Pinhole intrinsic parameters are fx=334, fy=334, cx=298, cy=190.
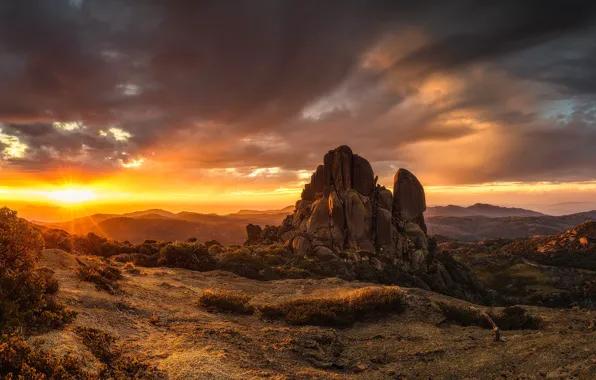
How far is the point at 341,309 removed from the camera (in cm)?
1881

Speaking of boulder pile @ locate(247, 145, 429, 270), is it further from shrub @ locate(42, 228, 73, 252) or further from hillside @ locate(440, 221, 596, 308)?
shrub @ locate(42, 228, 73, 252)

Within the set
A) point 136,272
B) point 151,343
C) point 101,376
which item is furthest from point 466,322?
point 136,272

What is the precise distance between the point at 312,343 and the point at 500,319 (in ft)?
37.2

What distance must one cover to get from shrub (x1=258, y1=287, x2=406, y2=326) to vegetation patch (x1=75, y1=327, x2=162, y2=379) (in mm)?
8757

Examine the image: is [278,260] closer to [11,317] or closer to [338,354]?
[338,354]

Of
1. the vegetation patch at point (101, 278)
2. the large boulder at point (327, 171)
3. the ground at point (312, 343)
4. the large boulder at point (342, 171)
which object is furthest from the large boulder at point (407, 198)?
the vegetation patch at point (101, 278)

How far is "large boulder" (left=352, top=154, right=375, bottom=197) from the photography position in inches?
2470

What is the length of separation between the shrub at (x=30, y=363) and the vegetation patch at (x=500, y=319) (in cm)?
1769

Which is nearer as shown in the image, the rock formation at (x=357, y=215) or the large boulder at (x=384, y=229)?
the rock formation at (x=357, y=215)

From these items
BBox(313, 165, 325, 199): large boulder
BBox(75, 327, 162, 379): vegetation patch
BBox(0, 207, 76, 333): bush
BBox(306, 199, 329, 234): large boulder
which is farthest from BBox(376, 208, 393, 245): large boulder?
BBox(75, 327, 162, 379): vegetation patch

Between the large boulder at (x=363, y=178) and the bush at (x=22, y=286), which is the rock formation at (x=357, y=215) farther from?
the bush at (x=22, y=286)

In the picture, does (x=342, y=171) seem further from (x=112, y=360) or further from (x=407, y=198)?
(x=112, y=360)

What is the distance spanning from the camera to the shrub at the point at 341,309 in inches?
704

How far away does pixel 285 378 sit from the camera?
11055 millimetres
